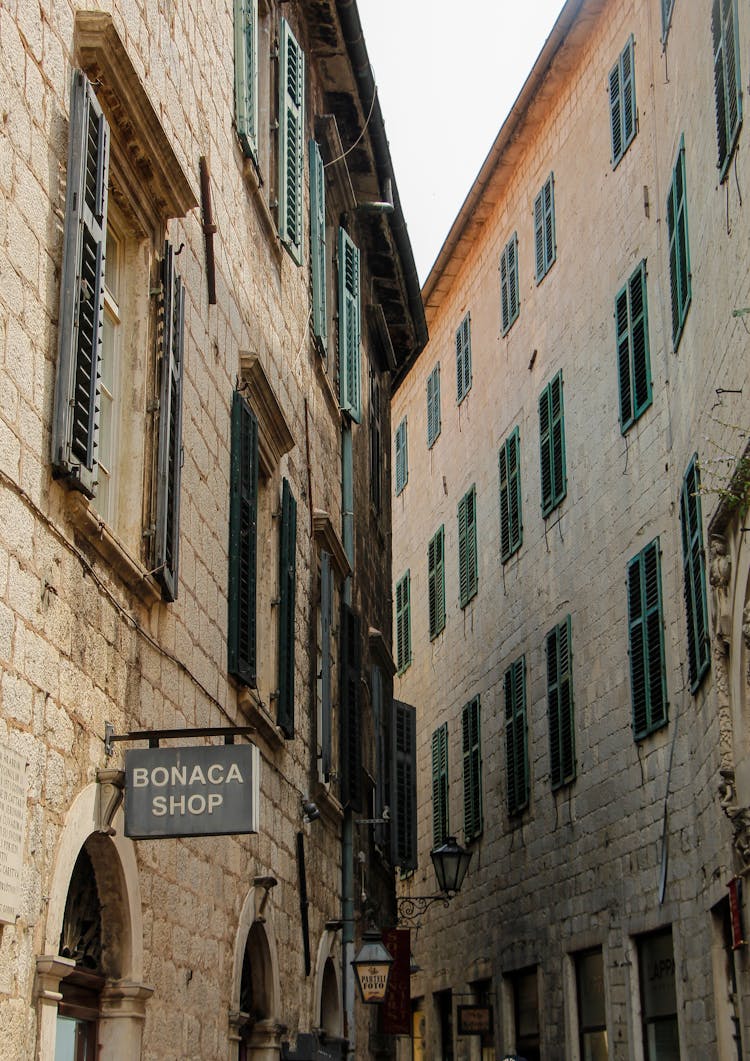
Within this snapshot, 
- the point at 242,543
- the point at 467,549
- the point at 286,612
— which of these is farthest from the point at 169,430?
the point at 467,549

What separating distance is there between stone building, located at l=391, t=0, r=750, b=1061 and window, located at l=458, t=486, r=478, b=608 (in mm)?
55

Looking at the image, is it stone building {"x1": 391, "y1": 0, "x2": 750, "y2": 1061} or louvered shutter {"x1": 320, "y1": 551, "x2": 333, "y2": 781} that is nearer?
stone building {"x1": 391, "y1": 0, "x2": 750, "y2": 1061}

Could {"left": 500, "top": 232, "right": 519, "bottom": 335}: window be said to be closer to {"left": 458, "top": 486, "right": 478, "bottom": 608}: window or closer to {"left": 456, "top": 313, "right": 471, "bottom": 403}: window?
{"left": 456, "top": 313, "right": 471, "bottom": 403}: window

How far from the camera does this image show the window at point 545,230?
62.2 ft

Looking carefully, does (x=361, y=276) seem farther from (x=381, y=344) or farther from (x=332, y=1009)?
(x=332, y=1009)

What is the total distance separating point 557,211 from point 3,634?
14327mm

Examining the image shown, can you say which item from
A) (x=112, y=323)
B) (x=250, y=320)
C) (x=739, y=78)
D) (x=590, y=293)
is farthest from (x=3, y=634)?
(x=590, y=293)

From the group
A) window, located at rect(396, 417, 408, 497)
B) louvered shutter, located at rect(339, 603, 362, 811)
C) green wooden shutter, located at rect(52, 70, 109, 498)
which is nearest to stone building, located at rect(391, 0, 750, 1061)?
window, located at rect(396, 417, 408, 497)

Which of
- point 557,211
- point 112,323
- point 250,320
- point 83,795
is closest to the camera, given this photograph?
point 83,795

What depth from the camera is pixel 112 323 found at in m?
7.37

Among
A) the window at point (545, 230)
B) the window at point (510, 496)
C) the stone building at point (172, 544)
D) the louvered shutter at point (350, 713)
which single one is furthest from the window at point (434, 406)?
the louvered shutter at point (350, 713)

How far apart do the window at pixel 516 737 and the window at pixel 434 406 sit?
20.6ft

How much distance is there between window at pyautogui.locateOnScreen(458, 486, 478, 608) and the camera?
21703mm

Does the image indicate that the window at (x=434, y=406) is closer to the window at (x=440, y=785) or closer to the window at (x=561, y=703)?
the window at (x=440, y=785)
